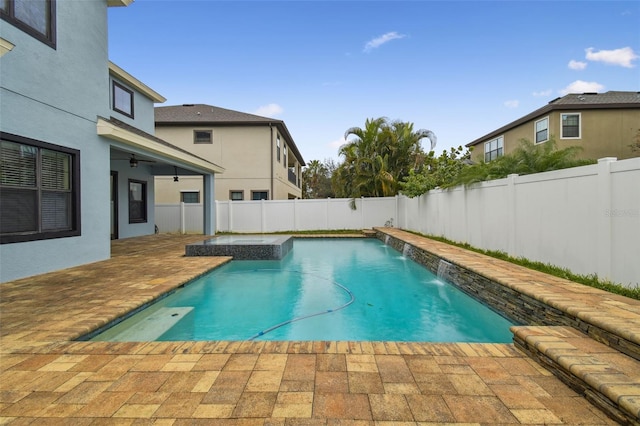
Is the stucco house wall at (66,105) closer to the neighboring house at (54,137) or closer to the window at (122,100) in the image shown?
the neighboring house at (54,137)

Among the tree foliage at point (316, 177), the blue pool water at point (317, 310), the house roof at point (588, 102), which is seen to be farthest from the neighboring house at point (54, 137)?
the tree foliage at point (316, 177)

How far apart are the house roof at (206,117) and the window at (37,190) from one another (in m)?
11.5

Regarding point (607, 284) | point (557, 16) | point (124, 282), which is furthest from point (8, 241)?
point (557, 16)

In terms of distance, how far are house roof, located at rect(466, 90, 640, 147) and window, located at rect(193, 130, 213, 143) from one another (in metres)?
17.8

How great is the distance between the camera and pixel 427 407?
6.81 feet

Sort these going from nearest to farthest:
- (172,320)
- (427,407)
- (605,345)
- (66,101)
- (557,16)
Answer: (427,407)
(605,345)
(172,320)
(66,101)
(557,16)

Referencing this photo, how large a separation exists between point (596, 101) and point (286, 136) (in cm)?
1713

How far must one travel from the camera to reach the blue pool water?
Result: 419 cm

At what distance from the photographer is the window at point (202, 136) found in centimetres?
1783

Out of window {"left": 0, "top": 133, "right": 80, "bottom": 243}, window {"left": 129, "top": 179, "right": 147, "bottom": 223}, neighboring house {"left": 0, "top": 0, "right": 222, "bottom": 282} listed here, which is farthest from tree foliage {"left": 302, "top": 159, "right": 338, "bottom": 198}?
window {"left": 0, "top": 133, "right": 80, "bottom": 243}

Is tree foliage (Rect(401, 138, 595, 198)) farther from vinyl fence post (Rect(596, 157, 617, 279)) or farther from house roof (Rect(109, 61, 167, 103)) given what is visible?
house roof (Rect(109, 61, 167, 103))

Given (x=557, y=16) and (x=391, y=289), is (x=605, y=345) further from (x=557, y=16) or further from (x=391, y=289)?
(x=557, y=16)

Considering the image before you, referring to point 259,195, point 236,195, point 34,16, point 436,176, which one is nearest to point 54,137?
point 34,16

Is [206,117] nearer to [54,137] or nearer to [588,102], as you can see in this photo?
[54,137]
